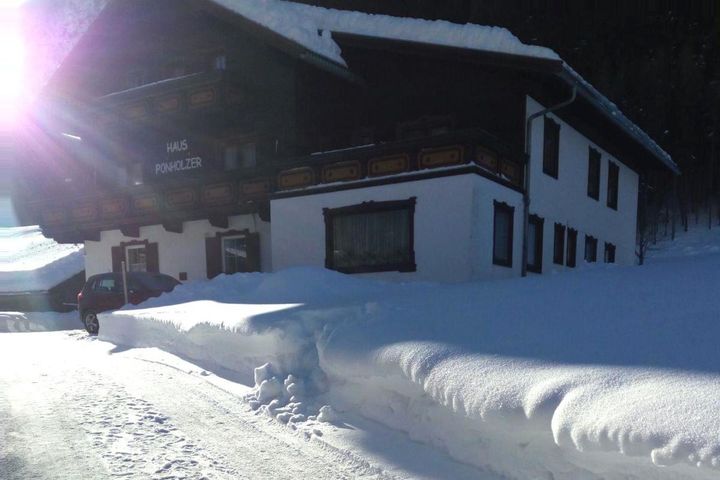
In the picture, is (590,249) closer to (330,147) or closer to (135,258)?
(330,147)

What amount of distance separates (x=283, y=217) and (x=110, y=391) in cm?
851

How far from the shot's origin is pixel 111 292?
1283 centimetres

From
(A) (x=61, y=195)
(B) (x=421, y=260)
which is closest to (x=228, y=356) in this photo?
(B) (x=421, y=260)

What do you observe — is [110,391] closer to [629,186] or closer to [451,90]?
[451,90]

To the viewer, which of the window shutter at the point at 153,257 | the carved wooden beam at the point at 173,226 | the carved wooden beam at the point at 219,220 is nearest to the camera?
the carved wooden beam at the point at 219,220

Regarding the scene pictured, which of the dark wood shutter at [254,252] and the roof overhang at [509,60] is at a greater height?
the roof overhang at [509,60]

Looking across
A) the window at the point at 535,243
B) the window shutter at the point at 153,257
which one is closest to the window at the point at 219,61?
the window shutter at the point at 153,257

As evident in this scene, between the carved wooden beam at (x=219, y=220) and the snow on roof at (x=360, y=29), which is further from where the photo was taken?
the carved wooden beam at (x=219, y=220)

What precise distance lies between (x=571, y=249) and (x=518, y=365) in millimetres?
13881

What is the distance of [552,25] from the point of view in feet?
149

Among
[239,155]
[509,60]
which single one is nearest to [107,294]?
[239,155]

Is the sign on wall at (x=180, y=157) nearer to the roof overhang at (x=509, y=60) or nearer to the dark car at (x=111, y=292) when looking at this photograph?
the dark car at (x=111, y=292)

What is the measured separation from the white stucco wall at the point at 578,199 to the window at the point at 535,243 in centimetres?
24

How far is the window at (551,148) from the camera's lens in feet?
46.5
